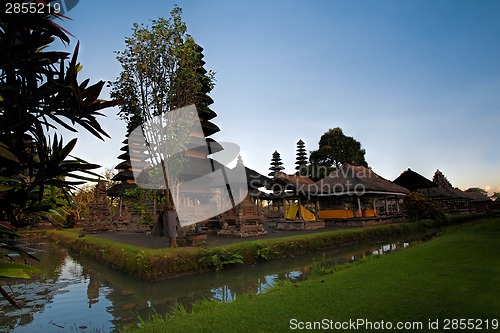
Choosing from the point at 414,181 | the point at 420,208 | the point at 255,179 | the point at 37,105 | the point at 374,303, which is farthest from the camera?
the point at 414,181

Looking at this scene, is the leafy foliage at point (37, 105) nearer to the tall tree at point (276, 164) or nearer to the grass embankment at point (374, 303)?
the grass embankment at point (374, 303)

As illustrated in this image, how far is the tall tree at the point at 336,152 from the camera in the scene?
47031mm

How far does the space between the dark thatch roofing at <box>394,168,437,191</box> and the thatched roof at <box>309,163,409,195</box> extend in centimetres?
852

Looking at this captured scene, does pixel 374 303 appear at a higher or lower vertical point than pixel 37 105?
lower

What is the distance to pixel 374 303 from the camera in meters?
4.92

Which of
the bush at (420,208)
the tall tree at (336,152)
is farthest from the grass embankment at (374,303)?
the tall tree at (336,152)

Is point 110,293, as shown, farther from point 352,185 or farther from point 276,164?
point 276,164

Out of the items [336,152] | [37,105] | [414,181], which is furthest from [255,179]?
[336,152]

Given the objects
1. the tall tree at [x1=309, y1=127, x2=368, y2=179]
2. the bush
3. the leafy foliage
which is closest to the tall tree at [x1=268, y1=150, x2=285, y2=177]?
the tall tree at [x1=309, y1=127, x2=368, y2=179]

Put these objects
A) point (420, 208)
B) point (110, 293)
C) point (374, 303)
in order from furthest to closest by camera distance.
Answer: point (420, 208), point (110, 293), point (374, 303)

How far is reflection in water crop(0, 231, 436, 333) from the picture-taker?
719 centimetres

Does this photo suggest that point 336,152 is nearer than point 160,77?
No

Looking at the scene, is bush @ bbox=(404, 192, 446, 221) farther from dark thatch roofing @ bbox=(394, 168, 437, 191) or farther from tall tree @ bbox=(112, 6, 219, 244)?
tall tree @ bbox=(112, 6, 219, 244)

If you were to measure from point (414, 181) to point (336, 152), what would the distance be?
13678 millimetres
